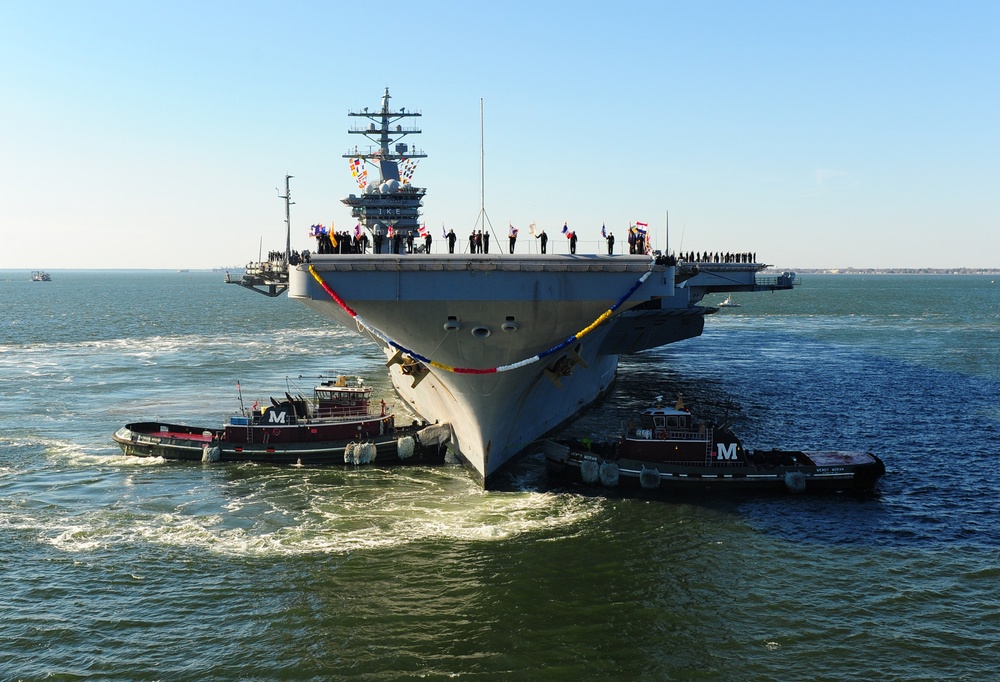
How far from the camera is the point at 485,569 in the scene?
19234 mm

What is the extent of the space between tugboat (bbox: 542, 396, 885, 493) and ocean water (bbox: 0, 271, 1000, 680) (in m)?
0.73

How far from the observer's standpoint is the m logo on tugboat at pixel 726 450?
83.3ft

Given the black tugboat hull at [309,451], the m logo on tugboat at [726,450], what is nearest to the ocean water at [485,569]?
the black tugboat hull at [309,451]

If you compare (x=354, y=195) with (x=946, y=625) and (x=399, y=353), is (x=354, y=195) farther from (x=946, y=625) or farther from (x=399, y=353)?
(x=946, y=625)

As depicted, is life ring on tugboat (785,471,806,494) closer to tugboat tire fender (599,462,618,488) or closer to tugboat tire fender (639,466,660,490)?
tugboat tire fender (639,466,660,490)

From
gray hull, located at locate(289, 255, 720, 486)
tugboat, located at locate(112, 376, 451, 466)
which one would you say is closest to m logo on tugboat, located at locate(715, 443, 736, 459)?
gray hull, located at locate(289, 255, 720, 486)

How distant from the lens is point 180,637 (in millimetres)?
16078

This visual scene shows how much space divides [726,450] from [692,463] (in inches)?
43.7

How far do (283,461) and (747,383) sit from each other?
94.6 feet

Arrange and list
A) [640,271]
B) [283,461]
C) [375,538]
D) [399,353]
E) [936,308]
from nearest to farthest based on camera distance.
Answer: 1. [375,538]
2. [640,271]
3. [399,353]
4. [283,461]
5. [936,308]

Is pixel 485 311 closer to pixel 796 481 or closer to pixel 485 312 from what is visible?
pixel 485 312

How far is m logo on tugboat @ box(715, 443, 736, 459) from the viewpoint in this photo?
25.4 metres

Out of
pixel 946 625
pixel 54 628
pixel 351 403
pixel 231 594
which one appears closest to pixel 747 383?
pixel 351 403

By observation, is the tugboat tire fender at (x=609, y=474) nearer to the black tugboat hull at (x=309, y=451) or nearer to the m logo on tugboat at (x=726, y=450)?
the m logo on tugboat at (x=726, y=450)
